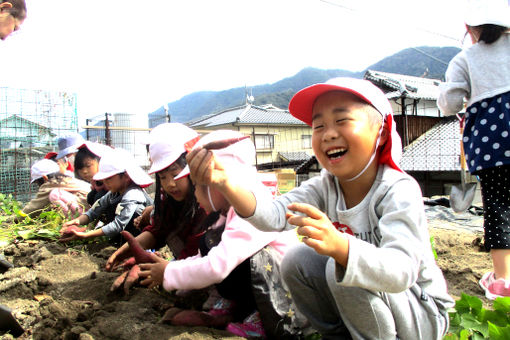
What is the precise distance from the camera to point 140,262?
78.3 inches

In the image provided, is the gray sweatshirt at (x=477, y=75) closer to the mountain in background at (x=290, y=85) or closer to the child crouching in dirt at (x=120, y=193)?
the child crouching in dirt at (x=120, y=193)

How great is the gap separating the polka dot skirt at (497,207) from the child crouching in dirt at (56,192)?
4059mm

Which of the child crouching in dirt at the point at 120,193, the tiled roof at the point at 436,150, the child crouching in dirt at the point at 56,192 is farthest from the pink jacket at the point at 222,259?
the tiled roof at the point at 436,150

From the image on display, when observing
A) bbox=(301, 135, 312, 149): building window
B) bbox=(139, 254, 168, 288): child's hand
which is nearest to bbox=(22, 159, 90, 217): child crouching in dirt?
bbox=(139, 254, 168, 288): child's hand

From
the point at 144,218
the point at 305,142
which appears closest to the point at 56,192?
the point at 144,218

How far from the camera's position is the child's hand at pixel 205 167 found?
1.24 meters

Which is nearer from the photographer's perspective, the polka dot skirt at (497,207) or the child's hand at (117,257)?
the polka dot skirt at (497,207)

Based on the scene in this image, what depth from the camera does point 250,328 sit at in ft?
5.41

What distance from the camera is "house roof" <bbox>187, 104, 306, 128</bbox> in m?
26.1

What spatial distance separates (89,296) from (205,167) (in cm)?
137

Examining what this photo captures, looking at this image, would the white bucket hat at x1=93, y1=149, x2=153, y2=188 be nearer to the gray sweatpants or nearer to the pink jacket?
the pink jacket

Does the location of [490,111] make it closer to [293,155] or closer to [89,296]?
[89,296]

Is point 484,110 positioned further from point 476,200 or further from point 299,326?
point 476,200

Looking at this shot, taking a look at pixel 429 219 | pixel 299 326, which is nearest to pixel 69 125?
pixel 429 219
